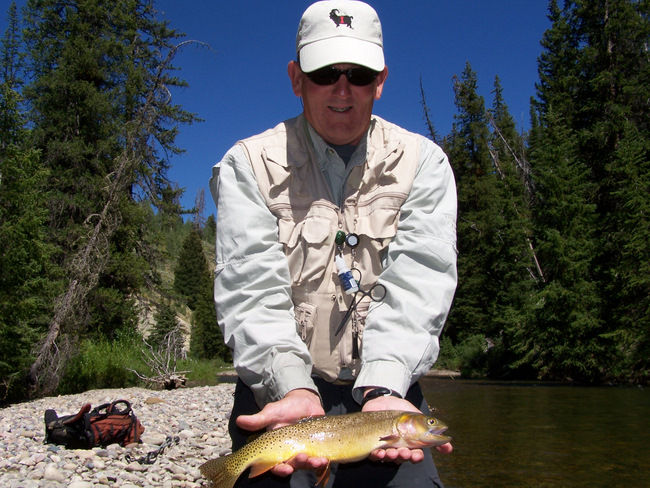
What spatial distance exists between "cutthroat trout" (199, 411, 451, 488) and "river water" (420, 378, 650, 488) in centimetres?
658

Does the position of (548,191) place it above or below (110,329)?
above

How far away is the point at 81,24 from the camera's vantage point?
94.9 feet

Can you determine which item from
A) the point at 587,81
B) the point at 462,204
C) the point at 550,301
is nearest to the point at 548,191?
the point at 550,301

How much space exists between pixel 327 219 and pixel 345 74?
65 centimetres

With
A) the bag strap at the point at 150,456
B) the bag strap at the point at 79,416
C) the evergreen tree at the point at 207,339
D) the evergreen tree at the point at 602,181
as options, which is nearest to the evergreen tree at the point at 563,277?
the evergreen tree at the point at 602,181

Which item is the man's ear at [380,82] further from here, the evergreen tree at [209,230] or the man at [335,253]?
the evergreen tree at [209,230]

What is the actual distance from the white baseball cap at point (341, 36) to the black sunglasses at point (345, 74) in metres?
0.03

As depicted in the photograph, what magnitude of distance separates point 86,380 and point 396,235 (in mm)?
18666

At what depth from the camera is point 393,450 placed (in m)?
2.15

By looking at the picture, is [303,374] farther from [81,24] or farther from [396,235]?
[81,24]

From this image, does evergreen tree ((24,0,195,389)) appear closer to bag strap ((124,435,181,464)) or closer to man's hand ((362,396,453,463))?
bag strap ((124,435,181,464))

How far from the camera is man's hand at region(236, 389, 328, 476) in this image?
2.07m

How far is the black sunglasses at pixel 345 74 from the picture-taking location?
8.42ft

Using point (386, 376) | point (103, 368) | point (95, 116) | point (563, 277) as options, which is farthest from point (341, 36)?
point (563, 277)
